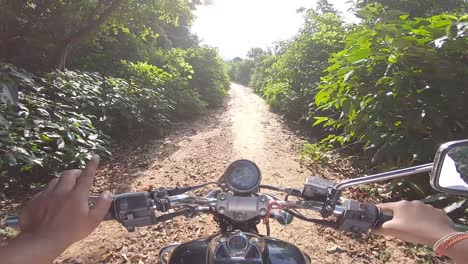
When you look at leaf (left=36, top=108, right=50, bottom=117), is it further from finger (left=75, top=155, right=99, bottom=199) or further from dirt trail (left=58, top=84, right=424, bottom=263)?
finger (left=75, top=155, right=99, bottom=199)

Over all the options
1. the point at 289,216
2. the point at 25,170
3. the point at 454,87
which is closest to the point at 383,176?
the point at 289,216

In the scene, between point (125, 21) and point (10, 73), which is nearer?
point (10, 73)

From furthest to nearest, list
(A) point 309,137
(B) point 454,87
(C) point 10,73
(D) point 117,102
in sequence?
1. (A) point 309,137
2. (D) point 117,102
3. (C) point 10,73
4. (B) point 454,87

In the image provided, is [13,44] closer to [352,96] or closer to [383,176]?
[352,96]

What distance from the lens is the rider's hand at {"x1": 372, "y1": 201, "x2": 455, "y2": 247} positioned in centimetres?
104

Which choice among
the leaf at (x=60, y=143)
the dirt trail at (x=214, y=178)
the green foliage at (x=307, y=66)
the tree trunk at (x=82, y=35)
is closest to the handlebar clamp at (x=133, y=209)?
the dirt trail at (x=214, y=178)

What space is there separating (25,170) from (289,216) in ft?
14.6

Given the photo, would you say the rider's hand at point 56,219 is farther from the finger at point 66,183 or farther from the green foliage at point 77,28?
the green foliage at point 77,28

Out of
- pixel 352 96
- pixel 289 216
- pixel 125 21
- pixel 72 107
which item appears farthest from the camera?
pixel 125 21

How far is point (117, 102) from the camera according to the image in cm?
783

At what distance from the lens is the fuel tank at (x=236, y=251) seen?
1077 millimetres

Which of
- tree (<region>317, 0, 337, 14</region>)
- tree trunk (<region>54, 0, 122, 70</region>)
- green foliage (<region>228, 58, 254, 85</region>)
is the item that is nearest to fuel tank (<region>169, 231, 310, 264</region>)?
tree trunk (<region>54, 0, 122, 70</region>)

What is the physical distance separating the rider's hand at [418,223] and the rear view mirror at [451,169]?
0.28ft

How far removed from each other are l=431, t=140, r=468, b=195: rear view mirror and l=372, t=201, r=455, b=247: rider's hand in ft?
0.28
